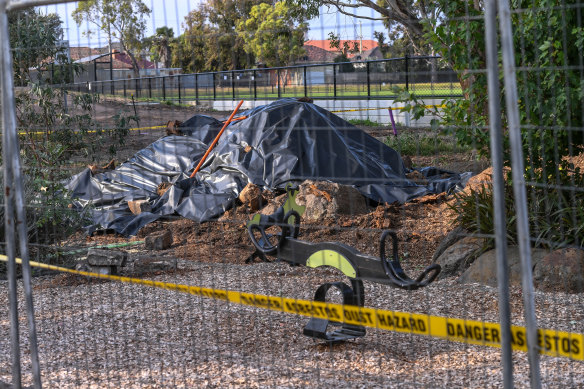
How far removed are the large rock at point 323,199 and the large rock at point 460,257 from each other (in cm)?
215

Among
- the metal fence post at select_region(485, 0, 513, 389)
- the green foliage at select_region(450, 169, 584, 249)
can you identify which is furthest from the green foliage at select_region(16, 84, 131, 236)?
the metal fence post at select_region(485, 0, 513, 389)

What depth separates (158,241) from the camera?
9031mm

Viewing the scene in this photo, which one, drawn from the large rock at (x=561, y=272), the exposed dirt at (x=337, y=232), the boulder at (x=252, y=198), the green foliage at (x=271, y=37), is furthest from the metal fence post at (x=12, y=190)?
the boulder at (x=252, y=198)

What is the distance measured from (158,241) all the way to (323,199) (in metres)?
2.15

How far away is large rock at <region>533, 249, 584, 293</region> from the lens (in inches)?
252

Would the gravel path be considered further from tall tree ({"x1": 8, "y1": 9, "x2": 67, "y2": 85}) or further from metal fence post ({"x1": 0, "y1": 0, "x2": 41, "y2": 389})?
tall tree ({"x1": 8, "y1": 9, "x2": 67, "y2": 85})

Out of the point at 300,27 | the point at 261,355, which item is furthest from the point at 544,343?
the point at 261,355

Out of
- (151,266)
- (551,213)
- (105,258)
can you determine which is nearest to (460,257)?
(551,213)

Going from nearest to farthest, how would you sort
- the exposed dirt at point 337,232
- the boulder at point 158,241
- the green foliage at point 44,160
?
1. the green foliage at point 44,160
2. the exposed dirt at point 337,232
3. the boulder at point 158,241

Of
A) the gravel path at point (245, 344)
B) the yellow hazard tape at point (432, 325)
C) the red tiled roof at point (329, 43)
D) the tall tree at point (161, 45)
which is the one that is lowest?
the gravel path at point (245, 344)

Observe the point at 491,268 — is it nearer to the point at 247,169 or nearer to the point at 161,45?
the point at 161,45

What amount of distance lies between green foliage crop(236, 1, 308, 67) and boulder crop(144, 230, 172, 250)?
4.99m

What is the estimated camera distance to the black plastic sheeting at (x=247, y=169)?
10.5 metres

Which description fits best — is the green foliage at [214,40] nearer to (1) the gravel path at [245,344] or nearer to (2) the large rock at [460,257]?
(1) the gravel path at [245,344]
